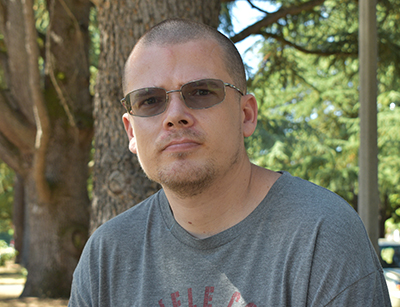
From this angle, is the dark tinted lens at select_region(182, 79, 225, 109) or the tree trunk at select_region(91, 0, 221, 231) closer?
the dark tinted lens at select_region(182, 79, 225, 109)

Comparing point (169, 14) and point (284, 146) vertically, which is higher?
point (169, 14)

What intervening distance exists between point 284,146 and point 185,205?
692 cm

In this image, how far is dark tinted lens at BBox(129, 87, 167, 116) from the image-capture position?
192cm

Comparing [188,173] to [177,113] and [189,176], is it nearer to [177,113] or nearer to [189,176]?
[189,176]

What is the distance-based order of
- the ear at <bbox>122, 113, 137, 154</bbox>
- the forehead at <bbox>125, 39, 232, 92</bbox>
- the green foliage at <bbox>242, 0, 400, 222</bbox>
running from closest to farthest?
1. the forehead at <bbox>125, 39, 232, 92</bbox>
2. the ear at <bbox>122, 113, 137, 154</bbox>
3. the green foliage at <bbox>242, 0, 400, 222</bbox>

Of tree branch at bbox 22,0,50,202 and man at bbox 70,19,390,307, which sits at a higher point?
tree branch at bbox 22,0,50,202

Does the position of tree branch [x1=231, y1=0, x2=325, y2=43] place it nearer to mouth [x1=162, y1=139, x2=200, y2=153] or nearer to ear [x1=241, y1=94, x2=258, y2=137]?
ear [x1=241, y1=94, x2=258, y2=137]

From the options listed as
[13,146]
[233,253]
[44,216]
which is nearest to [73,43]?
[13,146]

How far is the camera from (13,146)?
25.6 ft

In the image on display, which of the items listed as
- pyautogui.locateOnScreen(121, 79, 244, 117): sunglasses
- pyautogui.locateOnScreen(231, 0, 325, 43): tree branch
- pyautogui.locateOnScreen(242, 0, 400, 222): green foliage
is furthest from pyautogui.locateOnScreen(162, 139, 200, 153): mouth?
pyautogui.locateOnScreen(242, 0, 400, 222): green foliage

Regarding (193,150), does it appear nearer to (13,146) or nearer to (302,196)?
(302,196)

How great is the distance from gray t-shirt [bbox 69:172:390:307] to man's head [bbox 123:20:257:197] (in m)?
A: 0.24

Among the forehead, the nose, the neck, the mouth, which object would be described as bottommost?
the neck

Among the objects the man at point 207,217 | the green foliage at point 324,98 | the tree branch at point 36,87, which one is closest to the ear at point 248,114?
the man at point 207,217
